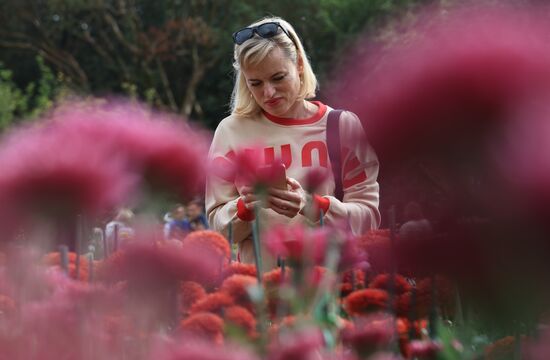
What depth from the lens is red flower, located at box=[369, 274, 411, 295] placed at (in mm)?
468

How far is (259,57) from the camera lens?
4.06ft

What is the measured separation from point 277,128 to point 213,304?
82 centimetres

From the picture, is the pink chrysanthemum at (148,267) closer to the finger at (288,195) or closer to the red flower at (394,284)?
the red flower at (394,284)

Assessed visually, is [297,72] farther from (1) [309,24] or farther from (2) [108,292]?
(1) [309,24]


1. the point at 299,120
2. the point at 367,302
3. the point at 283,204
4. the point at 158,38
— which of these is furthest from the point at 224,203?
the point at 158,38

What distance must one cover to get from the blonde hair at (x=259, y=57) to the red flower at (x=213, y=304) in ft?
2.63

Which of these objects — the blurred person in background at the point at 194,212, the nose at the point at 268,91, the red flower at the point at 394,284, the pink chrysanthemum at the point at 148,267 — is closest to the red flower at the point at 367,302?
the red flower at the point at 394,284

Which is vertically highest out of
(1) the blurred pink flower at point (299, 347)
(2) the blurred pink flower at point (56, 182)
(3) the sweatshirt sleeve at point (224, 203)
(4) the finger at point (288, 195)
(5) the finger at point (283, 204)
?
(3) the sweatshirt sleeve at point (224, 203)

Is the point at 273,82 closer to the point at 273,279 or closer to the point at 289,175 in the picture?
the point at 289,175

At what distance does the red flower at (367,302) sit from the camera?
488 mm

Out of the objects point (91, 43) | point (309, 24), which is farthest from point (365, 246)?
point (91, 43)

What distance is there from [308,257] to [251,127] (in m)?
0.85

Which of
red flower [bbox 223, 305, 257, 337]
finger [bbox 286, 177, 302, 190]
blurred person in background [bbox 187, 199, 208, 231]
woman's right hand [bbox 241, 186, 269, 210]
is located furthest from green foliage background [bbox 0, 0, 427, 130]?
red flower [bbox 223, 305, 257, 337]

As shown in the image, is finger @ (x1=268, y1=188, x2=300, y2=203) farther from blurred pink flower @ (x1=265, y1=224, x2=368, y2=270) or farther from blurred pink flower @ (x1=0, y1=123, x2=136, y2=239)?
blurred pink flower @ (x1=0, y1=123, x2=136, y2=239)
